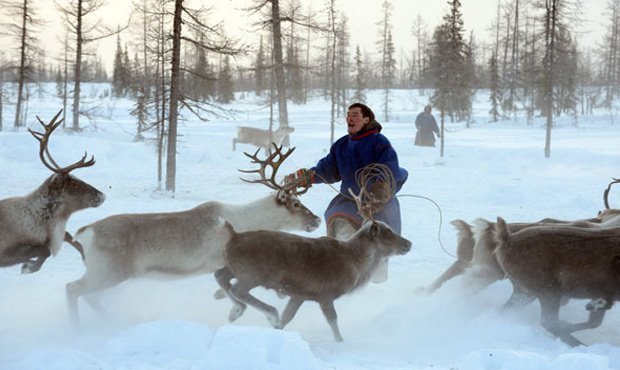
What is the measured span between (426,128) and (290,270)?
22.0 m

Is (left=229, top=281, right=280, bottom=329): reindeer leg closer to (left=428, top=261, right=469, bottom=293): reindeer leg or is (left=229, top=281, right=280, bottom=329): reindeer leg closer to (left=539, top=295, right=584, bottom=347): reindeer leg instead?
(left=428, top=261, right=469, bottom=293): reindeer leg

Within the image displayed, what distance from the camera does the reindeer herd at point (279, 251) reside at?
5.43m

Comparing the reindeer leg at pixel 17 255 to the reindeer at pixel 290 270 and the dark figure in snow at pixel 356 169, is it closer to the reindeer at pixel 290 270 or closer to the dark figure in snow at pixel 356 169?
the reindeer at pixel 290 270

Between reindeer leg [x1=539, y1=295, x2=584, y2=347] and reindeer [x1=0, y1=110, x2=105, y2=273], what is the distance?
467cm

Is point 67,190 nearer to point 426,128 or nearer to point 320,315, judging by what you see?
point 320,315

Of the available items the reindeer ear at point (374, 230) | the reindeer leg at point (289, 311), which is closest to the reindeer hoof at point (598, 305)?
the reindeer ear at point (374, 230)

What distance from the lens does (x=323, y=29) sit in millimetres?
A: 21344

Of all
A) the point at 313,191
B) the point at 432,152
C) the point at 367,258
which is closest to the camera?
the point at 367,258

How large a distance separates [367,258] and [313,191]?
9.25m

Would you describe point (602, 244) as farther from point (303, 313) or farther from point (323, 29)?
point (323, 29)

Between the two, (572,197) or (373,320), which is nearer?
(373,320)

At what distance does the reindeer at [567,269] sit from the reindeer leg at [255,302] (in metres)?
2.27

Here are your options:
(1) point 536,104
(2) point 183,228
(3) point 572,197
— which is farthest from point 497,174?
(1) point 536,104

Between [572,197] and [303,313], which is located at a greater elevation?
[572,197]
